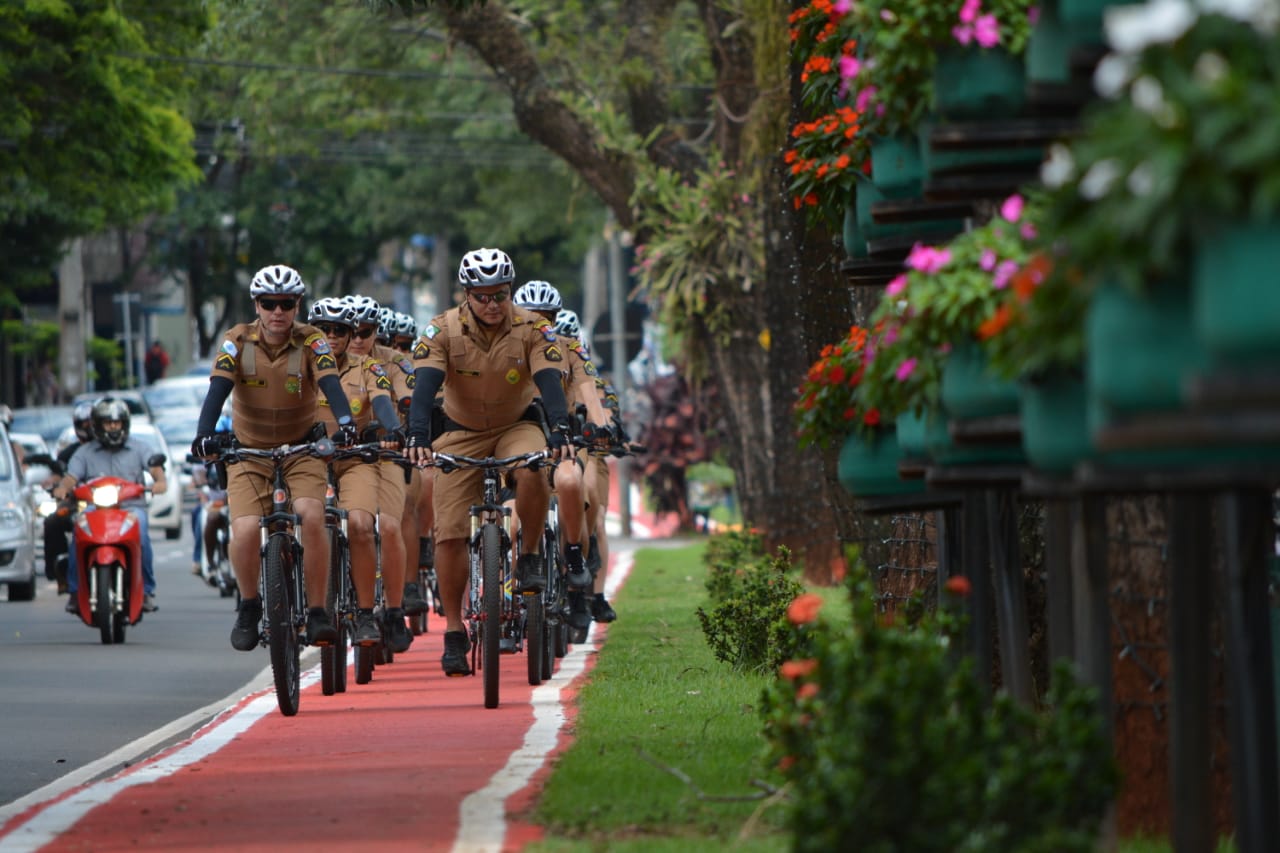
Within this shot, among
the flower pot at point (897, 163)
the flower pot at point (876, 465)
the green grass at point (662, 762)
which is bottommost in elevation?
the green grass at point (662, 762)

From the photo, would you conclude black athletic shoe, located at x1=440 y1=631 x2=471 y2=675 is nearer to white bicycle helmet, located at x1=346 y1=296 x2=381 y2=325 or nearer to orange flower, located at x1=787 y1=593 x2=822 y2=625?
white bicycle helmet, located at x1=346 y1=296 x2=381 y2=325

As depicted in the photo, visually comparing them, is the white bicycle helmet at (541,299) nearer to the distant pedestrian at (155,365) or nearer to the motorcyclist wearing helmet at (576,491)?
the motorcyclist wearing helmet at (576,491)

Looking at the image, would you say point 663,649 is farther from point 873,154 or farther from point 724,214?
point 724,214

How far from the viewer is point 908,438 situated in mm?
7465

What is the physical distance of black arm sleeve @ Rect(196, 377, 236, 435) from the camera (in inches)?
486

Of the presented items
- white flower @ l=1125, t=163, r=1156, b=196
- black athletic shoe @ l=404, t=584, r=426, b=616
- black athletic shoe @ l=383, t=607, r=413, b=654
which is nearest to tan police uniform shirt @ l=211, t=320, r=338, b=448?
black athletic shoe @ l=383, t=607, r=413, b=654

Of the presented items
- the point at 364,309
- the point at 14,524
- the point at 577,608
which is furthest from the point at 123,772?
the point at 14,524

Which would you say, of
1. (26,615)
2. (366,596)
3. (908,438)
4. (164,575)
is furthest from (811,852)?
(164,575)

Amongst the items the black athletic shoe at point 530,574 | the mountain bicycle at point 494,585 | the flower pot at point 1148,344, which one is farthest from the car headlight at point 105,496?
the flower pot at point 1148,344

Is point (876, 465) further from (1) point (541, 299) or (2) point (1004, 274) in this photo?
(1) point (541, 299)

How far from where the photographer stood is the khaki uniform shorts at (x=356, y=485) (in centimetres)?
1355

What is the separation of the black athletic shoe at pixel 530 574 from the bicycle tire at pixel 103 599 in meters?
6.77

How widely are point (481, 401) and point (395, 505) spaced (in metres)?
1.64

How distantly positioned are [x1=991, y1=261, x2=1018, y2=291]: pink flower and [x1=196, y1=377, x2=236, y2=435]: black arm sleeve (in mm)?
6451
